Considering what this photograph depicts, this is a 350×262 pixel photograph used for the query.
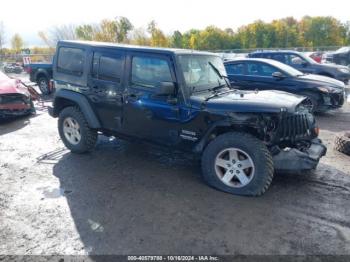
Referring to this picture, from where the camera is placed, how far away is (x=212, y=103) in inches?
157

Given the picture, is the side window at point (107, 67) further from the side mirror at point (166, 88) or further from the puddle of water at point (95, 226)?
the puddle of water at point (95, 226)

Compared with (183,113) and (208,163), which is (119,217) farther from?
(183,113)

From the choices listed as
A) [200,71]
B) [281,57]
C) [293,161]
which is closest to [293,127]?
[293,161]

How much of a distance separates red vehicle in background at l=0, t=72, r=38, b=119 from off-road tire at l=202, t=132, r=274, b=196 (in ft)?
20.9

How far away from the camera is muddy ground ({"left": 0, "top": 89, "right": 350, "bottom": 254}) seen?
117 inches

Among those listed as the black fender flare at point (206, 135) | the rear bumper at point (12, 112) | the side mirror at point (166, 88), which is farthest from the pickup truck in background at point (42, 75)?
the black fender flare at point (206, 135)

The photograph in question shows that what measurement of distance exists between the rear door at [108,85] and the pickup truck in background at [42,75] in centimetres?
889

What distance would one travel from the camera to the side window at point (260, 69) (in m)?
8.41

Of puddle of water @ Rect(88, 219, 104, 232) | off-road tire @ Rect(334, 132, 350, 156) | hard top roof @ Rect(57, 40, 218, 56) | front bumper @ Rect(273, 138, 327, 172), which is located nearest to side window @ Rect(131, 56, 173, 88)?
hard top roof @ Rect(57, 40, 218, 56)

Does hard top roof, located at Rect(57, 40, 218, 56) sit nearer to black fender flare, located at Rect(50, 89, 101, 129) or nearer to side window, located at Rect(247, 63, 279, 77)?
black fender flare, located at Rect(50, 89, 101, 129)

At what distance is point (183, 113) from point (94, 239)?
1990 millimetres

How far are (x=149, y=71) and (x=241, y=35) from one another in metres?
54.9

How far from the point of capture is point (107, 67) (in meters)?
4.84

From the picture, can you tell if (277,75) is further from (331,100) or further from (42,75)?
(42,75)
